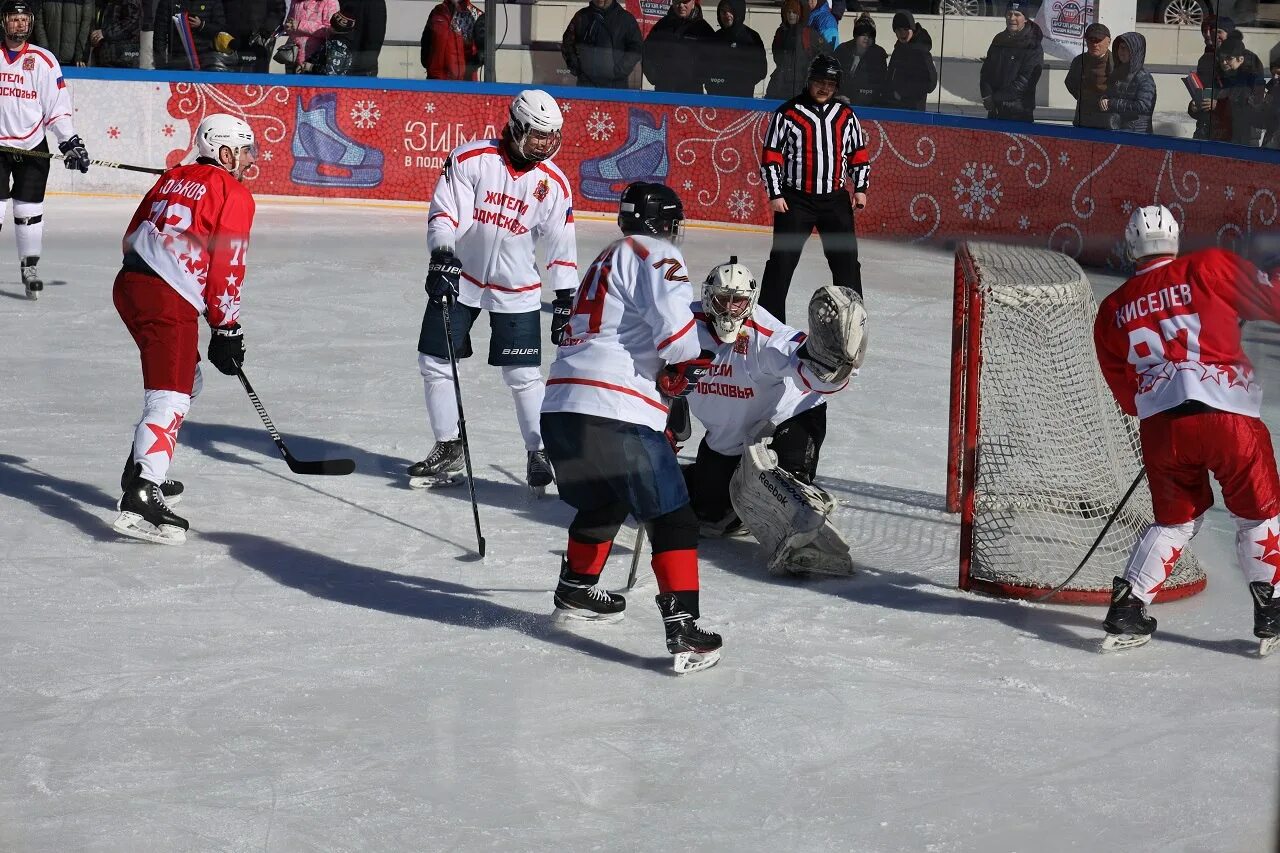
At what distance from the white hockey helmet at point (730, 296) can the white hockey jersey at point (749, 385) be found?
166mm

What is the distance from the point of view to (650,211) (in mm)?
3381

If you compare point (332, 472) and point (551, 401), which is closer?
point (551, 401)

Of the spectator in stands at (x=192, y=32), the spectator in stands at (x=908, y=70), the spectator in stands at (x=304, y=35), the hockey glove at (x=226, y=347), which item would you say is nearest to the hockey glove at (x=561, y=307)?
the hockey glove at (x=226, y=347)

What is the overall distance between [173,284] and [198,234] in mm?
157

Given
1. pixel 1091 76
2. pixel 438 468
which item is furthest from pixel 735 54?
pixel 1091 76

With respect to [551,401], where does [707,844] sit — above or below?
below

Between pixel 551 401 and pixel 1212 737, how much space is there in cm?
149

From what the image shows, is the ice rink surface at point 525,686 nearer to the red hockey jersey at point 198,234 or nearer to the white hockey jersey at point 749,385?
the white hockey jersey at point 749,385

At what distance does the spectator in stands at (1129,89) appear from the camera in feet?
6.88

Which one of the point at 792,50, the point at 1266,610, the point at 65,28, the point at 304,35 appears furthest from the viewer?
the point at 304,35

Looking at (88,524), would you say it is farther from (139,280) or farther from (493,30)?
(493,30)

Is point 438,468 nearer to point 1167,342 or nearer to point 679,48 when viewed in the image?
point 1167,342

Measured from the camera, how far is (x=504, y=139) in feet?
15.8

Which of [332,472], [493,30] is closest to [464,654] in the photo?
[332,472]
